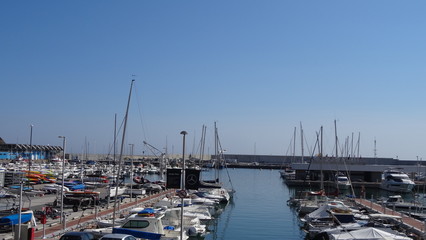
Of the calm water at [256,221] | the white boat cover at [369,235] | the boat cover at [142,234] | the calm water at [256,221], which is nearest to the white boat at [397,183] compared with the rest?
the calm water at [256,221]

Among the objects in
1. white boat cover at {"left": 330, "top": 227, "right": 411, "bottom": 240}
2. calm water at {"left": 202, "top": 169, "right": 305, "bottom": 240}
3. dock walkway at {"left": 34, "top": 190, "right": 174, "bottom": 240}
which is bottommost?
calm water at {"left": 202, "top": 169, "right": 305, "bottom": 240}

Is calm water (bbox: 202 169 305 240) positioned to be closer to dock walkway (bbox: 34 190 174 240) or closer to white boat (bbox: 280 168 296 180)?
dock walkway (bbox: 34 190 174 240)

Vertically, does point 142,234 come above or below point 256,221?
above

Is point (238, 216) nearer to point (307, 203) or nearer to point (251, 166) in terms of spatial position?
point (307, 203)

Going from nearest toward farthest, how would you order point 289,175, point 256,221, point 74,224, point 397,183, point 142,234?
point 142,234 → point 74,224 → point 256,221 → point 397,183 → point 289,175

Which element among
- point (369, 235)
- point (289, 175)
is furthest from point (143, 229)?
point (289, 175)

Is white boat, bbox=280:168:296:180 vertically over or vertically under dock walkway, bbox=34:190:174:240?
over

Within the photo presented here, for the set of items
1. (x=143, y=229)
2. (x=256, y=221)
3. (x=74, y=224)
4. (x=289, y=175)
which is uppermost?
(x=289, y=175)

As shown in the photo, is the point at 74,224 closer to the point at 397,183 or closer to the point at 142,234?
the point at 142,234

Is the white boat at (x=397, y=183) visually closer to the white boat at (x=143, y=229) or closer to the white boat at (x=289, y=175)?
the white boat at (x=289, y=175)

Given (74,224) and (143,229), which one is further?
(74,224)

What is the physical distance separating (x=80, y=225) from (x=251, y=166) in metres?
161

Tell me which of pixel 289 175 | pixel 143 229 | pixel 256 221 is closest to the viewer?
pixel 143 229

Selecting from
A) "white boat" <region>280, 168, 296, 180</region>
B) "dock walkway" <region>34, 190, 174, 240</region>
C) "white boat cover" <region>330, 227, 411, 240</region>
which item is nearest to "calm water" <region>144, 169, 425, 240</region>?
"dock walkway" <region>34, 190, 174, 240</region>
